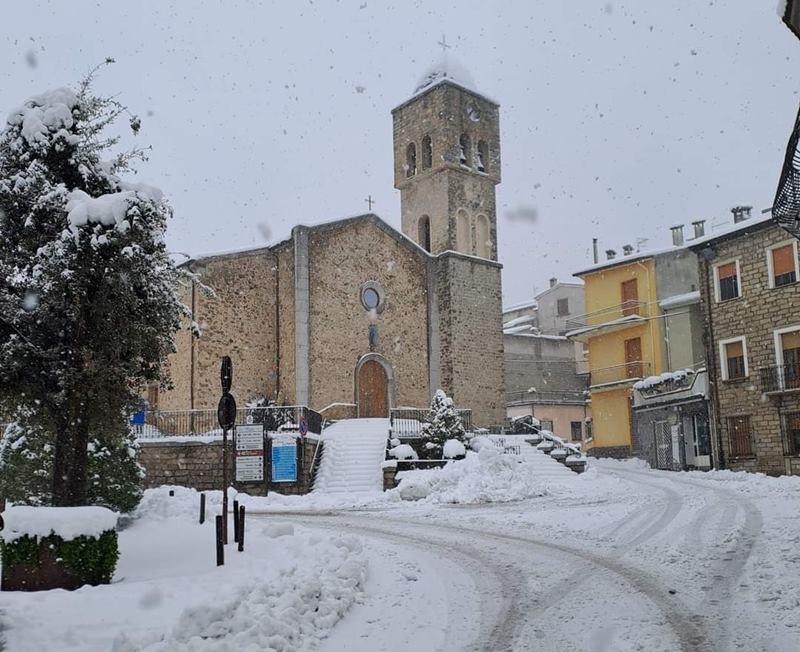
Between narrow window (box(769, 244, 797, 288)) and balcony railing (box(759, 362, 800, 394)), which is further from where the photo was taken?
narrow window (box(769, 244, 797, 288))

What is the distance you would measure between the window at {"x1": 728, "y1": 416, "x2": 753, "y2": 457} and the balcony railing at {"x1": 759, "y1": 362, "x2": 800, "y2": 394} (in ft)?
4.89

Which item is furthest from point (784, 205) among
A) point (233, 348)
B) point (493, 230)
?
point (493, 230)

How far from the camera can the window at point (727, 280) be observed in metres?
26.9

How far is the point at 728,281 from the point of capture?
27203 mm

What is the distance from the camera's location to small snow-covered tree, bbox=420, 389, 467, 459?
23.5 metres

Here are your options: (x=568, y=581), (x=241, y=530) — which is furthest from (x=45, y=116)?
(x=568, y=581)

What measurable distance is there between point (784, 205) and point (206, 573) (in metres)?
9.97

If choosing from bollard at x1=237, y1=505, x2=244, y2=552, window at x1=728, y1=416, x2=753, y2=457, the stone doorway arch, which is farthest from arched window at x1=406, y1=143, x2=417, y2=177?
bollard at x1=237, y1=505, x2=244, y2=552

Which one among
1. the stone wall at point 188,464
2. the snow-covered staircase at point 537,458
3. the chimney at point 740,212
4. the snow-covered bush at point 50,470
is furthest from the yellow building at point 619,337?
the snow-covered bush at point 50,470

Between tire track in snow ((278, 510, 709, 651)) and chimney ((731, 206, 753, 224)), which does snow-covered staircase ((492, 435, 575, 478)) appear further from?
chimney ((731, 206, 753, 224))

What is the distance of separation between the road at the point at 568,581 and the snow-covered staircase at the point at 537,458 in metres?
7.82

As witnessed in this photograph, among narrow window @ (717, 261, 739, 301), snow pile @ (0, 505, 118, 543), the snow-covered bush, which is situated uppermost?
narrow window @ (717, 261, 739, 301)

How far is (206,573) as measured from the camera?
26.9ft

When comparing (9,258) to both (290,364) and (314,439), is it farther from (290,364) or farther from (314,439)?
(290,364)
